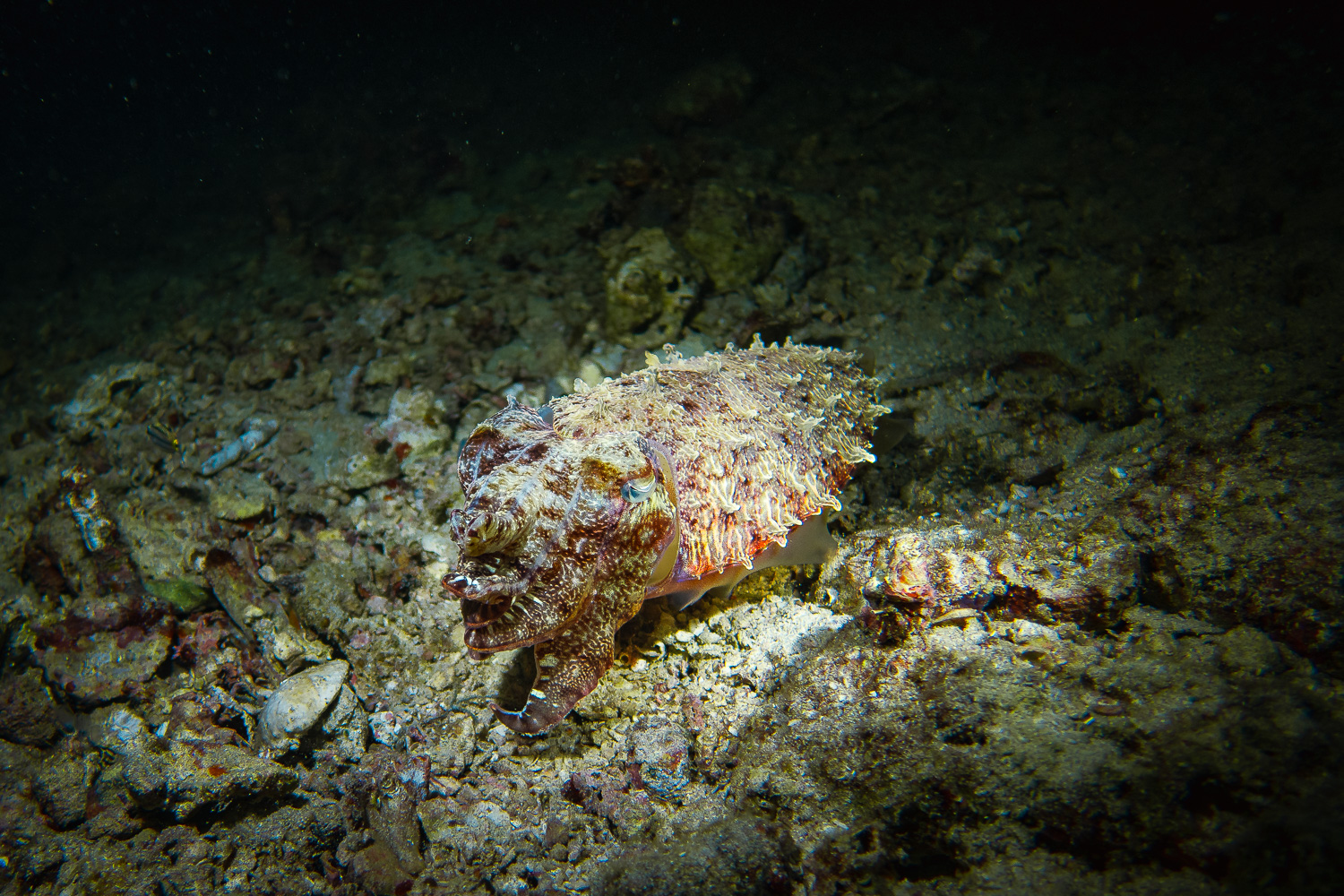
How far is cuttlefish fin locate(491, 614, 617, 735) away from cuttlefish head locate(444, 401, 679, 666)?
0.08 feet

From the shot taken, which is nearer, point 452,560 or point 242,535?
point 452,560

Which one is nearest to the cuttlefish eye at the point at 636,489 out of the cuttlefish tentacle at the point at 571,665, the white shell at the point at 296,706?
the cuttlefish tentacle at the point at 571,665

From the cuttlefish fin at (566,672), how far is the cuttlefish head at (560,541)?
2 centimetres

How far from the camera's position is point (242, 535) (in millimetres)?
3938

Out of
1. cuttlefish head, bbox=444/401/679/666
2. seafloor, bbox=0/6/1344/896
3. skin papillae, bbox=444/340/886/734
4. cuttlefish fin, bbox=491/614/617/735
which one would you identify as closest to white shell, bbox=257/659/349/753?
seafloor, bbox=0/6/1344/896

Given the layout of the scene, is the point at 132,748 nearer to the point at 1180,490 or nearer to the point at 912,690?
the point at 912,690

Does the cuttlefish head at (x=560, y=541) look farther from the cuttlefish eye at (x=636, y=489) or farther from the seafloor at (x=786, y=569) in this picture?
the seafloor at (x=786, y=569)

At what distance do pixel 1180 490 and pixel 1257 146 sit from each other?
202 inches

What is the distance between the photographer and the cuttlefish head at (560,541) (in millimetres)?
2189

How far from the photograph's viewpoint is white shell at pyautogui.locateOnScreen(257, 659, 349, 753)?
114 inches

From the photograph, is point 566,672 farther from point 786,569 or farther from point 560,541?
point 786,569

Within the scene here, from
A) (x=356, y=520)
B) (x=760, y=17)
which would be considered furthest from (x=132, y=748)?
(x=760, y=17)

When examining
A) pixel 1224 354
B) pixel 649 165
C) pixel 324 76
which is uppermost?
pixel 324 76

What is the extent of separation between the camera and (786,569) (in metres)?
3.09
